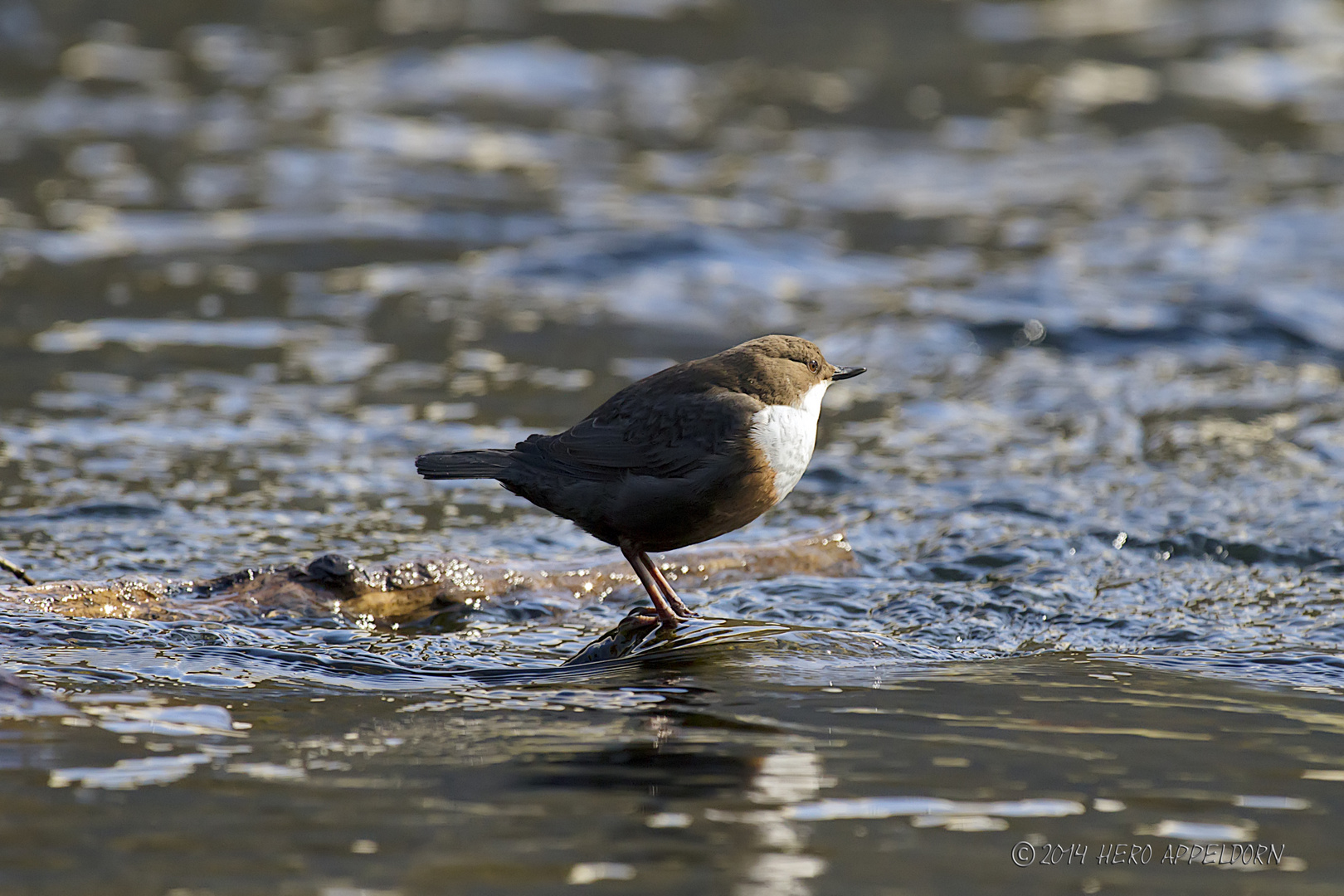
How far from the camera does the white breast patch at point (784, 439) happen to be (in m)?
4.26

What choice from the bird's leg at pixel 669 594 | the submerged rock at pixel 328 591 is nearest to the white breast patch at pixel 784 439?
the bird's leg at pixel 669 594

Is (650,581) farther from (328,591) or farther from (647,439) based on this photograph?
(328,591)

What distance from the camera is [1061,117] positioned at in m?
14.5

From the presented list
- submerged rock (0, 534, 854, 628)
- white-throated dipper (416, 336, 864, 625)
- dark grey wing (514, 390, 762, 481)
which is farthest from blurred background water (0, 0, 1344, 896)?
dark grey wing (514, 390, 762, 481)

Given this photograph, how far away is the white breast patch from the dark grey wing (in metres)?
0.05

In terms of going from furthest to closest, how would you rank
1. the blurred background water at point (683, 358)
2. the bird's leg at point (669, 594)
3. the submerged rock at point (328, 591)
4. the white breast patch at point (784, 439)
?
the bird's leg at point (669, 594), the white breast patch at point (784, 439), the submerged rock at point (328, 591), the blurred background water at point (683, 358)

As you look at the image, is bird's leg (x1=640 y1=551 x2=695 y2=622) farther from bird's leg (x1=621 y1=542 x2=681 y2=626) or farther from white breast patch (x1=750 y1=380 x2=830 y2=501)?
white breast patch (x1=750 y1=380 x2=830 y2=501)

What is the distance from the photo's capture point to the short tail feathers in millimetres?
4328

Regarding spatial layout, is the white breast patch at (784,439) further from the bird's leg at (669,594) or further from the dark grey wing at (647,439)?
the bird's leg at (669,594)

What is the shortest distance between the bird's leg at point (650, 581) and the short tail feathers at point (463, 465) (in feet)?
1.44

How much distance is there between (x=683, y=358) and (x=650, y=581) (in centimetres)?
418

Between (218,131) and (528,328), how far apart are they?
208 inches

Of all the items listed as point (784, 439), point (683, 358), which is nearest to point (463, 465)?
point (784, 439)

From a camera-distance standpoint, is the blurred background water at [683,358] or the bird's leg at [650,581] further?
the bird's leg at [650,581]
